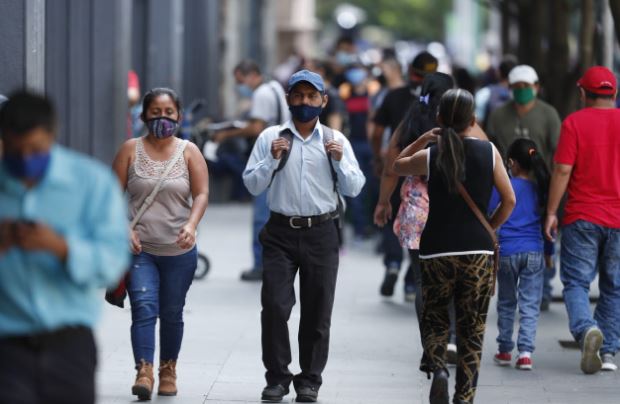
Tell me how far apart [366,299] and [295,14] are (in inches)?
1151

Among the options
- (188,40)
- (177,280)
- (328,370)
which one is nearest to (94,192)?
(177,280)

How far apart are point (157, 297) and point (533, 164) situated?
2716 millimetres

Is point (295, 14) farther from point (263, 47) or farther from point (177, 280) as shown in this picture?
point (177, 280)

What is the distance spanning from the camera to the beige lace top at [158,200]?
7.44 m

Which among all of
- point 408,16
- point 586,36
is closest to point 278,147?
point 586,36

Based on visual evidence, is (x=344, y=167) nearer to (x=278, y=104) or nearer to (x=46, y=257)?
(x=46, y=257)

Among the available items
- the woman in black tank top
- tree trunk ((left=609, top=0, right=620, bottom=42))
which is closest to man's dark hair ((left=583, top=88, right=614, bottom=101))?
tree trunk ((left=609, top=0, right=620, bottom=42))

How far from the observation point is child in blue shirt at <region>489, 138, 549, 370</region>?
881 centimetres

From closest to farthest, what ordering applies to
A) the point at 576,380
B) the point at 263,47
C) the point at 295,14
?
the point at 576,380 < the point at 263,47 < the point at 295,14

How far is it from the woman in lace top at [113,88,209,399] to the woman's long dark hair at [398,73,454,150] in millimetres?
1699

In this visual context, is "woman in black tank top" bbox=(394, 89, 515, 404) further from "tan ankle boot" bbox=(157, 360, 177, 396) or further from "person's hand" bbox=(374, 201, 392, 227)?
"tan ankle boot" bbox=(157, 360, 177, 396)

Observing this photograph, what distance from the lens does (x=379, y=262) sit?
48.4 feet

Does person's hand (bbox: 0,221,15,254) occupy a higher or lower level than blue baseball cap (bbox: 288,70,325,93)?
lower

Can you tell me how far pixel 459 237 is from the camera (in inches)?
271
